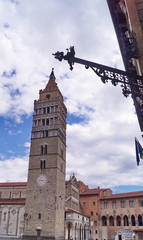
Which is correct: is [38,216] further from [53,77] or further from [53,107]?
[53,77]

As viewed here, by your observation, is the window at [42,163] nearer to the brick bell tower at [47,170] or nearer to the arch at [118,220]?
the brick bell tower at [47,170]

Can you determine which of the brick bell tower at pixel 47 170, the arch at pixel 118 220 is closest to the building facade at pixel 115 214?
the arch at pixel 118 220

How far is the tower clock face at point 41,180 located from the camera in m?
39.2

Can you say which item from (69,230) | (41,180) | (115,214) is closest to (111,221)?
(115,214)

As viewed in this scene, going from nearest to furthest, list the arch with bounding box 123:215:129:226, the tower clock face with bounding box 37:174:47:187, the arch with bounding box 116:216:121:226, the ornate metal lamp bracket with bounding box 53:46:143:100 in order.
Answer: the ornate metal lamp bracket with bounding box 53:46:143:100, the tower clock face with bounding box 37:174:47:187, the arch with bounding box 123:215:129:226, the arch with bounding box 116:216:121:226

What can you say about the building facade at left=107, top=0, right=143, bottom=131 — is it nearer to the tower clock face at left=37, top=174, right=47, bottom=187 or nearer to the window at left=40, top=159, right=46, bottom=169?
the tower clock face at left=37, top=174, right=47, bottom=187

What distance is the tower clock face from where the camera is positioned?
39156 millimetres

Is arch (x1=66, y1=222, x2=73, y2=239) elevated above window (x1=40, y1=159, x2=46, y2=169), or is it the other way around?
window (x1=40, y1=159, x2=46, y2=169)

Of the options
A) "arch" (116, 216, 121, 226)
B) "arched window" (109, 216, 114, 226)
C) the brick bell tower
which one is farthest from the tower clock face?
"arch" (116, 216, 121, 226)

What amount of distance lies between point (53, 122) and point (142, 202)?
1019 inches

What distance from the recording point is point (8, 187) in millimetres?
50188

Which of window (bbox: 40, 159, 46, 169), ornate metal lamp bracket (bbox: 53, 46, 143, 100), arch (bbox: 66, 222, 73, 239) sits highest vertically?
window (bbox: 40, 159, 46, 169)

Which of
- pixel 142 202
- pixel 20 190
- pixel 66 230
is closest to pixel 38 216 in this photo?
pixel 66 230

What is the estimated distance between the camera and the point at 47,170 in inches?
1578
